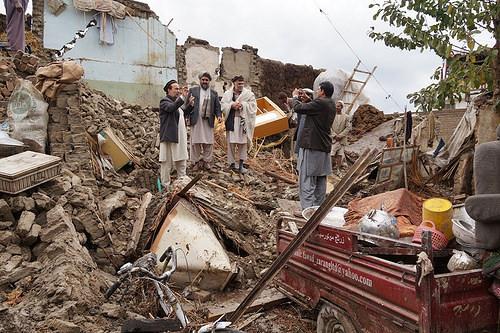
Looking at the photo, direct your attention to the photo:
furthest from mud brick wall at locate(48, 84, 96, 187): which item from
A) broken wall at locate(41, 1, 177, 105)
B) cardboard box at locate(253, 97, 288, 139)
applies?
broken wall at locate(41, 1, 177, 105)

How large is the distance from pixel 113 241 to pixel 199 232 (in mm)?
1037

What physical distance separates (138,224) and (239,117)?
3730mm

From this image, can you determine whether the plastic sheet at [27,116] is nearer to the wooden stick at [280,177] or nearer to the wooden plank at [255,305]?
the wooden plank at [255,305]

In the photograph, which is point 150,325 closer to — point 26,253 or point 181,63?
point 26,253

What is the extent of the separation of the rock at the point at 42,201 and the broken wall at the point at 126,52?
1041 cm

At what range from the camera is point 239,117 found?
27.4 ft

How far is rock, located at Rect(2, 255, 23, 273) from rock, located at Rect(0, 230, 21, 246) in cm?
18

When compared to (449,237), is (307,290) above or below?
below

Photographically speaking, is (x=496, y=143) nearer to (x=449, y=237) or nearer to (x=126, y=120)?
(x=449, y=237)

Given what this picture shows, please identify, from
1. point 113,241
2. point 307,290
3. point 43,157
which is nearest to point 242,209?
point 113,241

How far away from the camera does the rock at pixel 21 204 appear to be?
14.0ft

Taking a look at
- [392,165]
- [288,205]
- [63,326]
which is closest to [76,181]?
[63,326]

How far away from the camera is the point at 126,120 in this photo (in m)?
9.77

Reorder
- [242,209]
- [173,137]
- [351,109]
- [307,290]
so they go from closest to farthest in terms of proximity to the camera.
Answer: [307,290]
[242,209]
[173,137]
[351,109]
